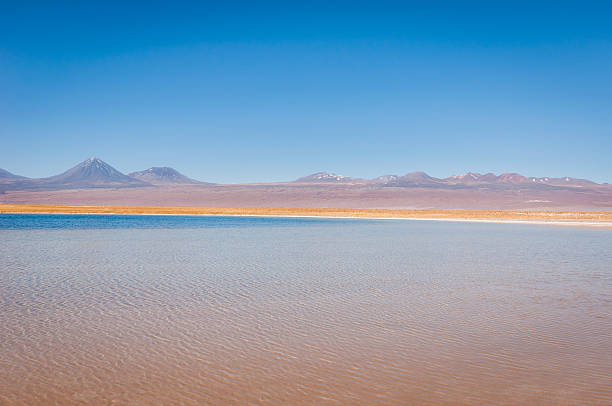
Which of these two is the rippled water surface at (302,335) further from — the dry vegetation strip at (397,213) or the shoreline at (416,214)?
the dry vegetation strip at (397,213)

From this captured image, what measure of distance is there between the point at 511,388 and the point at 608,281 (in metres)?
6.85

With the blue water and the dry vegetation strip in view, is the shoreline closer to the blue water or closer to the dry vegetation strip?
the dry vegetation strip

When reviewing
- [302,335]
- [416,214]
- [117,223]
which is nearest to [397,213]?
[416,214]

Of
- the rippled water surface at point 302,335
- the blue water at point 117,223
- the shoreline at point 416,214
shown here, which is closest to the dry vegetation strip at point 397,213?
the shoreline at point 416,214

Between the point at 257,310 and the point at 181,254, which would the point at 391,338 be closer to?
the point at 257,310

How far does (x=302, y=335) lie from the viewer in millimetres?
5391

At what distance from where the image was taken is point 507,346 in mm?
5031

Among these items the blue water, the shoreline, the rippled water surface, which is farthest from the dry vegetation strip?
the rippled water surface

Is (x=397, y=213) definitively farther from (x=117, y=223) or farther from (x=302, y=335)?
(x=302, y=335)

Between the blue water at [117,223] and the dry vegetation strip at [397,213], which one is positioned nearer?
the blue water at [117,223]

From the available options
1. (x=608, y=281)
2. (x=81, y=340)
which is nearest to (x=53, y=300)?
(x=81, y=340)

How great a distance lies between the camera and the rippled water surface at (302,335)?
3.86m

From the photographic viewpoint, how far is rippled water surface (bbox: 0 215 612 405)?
12.6 ft

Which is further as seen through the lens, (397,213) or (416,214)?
(397,213)
